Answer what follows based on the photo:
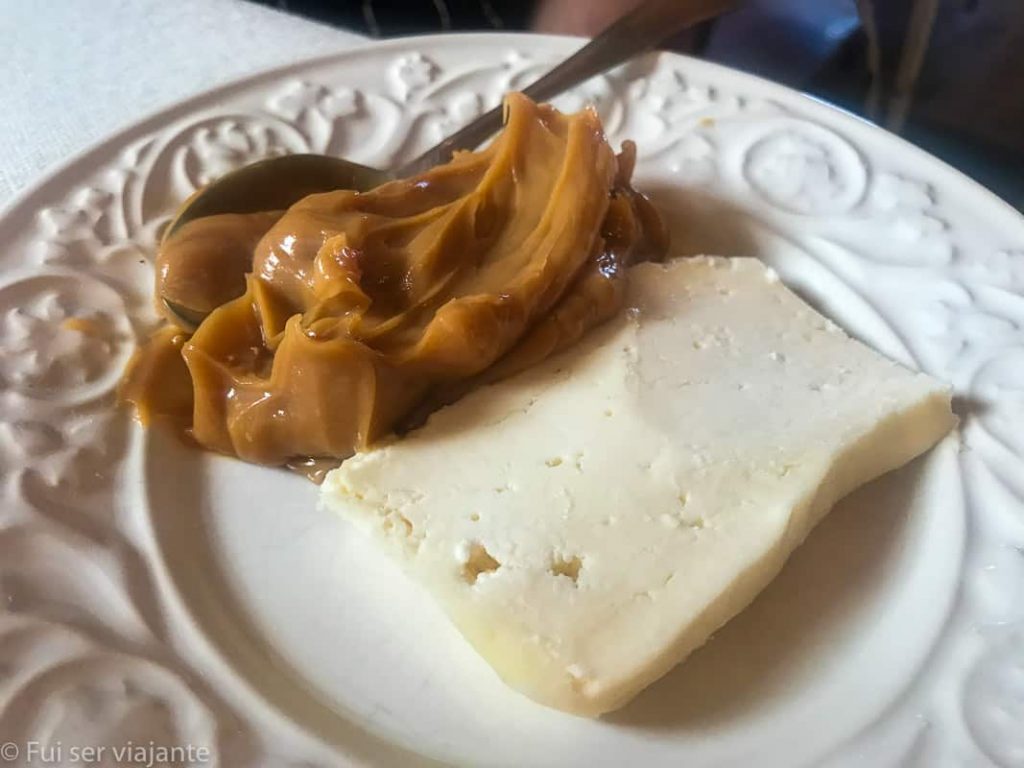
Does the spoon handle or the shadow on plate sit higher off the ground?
the spoon handle

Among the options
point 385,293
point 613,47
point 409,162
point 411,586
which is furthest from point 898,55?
point 411,586

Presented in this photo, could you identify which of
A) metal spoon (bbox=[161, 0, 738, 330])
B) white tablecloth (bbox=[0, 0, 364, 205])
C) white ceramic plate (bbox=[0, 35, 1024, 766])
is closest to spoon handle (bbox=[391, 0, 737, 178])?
metal spoon (bbox=[161, 0, 738, 330])

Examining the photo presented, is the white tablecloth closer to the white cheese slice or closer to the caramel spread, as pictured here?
the caramel spread

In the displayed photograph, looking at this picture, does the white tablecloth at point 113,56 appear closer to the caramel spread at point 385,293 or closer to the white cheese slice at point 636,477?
the caramel spread at point 385,293

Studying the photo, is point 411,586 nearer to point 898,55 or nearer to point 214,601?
point 214,601

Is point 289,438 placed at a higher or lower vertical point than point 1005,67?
higher

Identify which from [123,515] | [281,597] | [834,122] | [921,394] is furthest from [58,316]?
[834,122]

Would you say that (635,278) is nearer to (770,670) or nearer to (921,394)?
(921,394)
